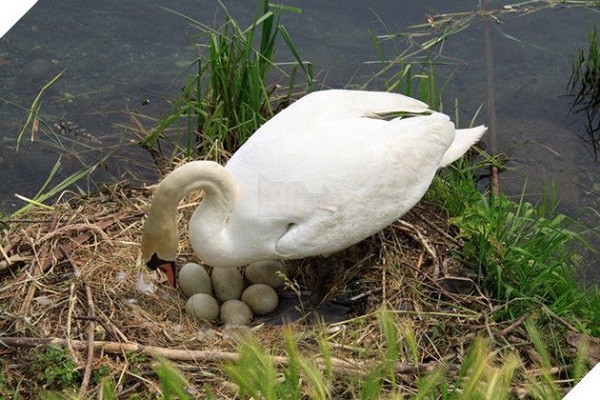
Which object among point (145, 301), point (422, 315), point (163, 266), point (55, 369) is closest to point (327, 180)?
point (422, 315)

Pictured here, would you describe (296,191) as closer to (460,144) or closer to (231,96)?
(460,144)

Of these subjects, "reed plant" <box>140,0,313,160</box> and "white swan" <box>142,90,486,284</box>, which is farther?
"reed plant" <box>140,0,313,160</box>

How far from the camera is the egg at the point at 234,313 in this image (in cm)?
606

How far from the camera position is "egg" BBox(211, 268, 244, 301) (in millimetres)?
6219

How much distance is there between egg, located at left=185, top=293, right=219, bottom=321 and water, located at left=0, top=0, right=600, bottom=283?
5.65 ft

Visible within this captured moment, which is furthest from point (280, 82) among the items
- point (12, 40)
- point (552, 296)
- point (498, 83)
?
point (552, 296)

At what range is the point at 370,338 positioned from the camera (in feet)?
18.7

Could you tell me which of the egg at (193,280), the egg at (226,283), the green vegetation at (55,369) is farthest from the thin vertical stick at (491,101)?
the green vegetation at (55,369)

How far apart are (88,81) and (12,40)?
→ 843mm

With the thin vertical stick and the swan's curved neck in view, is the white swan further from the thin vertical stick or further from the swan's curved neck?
the thin vertical stick

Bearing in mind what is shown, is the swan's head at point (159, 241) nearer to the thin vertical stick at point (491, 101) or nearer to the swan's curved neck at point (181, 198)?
the swan's curved neck at point (181, 198)

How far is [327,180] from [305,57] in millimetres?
3078

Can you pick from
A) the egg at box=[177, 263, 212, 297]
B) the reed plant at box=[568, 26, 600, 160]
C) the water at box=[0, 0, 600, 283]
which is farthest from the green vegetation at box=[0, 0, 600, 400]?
the reed plant at box=[568, 26, 600, 160]

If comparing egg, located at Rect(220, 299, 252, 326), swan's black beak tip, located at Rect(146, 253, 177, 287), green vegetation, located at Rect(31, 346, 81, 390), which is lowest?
egg, located at Rect(220, 299, 252, 326)
